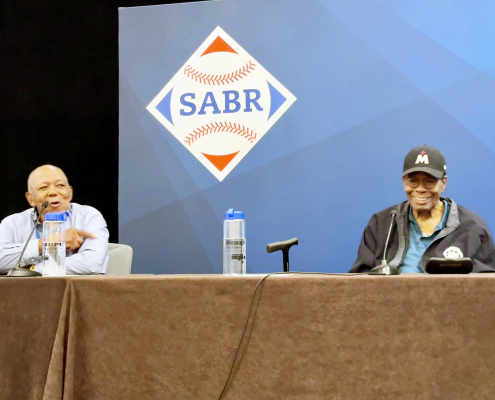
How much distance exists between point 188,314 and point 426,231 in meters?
1.54

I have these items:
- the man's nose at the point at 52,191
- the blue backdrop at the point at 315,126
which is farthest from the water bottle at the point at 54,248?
the blue backdrop at the point at 315,126

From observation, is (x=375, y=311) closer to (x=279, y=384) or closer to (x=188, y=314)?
(x=279, y=384)

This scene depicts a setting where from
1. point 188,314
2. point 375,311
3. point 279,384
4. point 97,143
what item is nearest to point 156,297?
point 188,314

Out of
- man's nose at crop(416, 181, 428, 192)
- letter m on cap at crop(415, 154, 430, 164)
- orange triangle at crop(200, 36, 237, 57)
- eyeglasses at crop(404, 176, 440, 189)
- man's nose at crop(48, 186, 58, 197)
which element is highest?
orange triangle at crop(200, 36, 237, 57)

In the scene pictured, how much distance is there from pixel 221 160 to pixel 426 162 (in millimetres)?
1168

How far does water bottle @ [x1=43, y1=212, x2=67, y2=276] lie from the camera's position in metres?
1.94

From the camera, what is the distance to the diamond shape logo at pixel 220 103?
320 centimetres

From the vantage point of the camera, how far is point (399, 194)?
9.76 feet

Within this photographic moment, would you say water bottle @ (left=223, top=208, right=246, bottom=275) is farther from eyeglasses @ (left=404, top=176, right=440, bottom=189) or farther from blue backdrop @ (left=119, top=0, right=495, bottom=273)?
blue backdrop @ (left=119, top=0, right=495, bottom=273)

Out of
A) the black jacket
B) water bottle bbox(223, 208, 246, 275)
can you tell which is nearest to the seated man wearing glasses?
the black jacket

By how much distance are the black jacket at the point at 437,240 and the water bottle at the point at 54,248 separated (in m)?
1.29

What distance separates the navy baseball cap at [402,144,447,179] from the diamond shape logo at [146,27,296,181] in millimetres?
797

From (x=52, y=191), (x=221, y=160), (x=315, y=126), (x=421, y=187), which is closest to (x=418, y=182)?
(x=421, y=187)

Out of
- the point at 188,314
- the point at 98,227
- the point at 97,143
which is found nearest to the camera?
the point at 188,314
